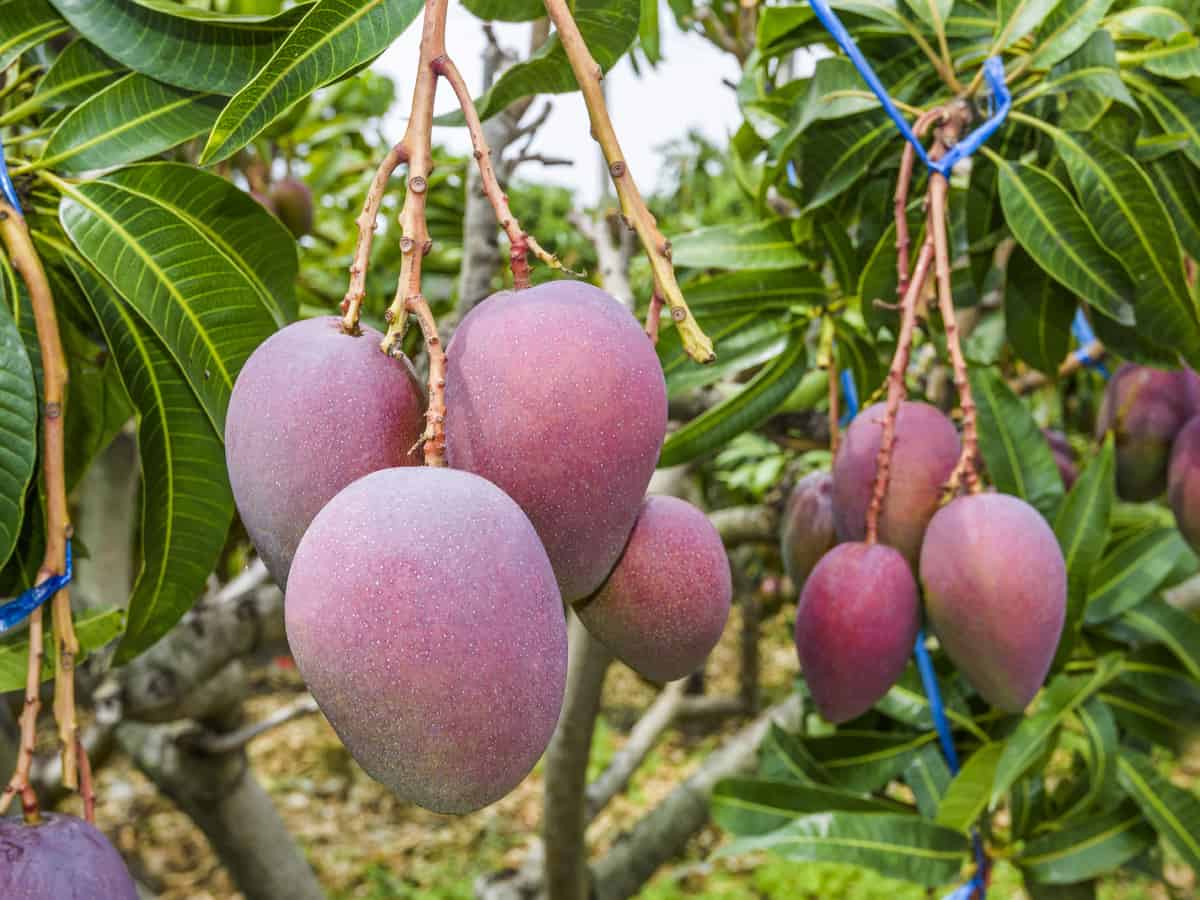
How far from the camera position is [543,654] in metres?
0.39

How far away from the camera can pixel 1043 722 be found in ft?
3.43

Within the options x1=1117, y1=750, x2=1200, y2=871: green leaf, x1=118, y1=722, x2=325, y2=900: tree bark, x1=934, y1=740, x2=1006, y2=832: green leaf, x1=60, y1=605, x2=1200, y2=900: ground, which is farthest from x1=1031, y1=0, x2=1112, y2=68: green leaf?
x1=60, y1=605, x2=1200, y2=900: ground

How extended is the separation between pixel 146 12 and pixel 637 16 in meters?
0.29

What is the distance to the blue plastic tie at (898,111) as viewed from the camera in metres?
Result: 0.64

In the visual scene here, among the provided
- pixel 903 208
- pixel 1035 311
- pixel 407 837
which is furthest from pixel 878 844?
pixel 407 837

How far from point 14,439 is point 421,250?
292mm

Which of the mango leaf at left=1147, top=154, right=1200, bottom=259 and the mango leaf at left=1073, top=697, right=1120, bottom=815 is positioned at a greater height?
the mango leaf at left=1147, top=154, right=1200, bottom=259

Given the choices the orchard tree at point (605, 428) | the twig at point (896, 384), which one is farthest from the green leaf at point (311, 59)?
the twig at point (896, 384)

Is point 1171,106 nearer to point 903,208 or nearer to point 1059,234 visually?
point 1059,234

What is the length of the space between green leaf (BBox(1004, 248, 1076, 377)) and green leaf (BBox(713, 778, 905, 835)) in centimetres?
52

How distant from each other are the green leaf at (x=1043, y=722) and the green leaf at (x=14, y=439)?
856 mm

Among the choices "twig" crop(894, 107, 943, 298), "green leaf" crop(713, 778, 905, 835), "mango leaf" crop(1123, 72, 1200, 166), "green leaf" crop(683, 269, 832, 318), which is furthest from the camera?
"green leaf" crop(713, 778, 905, 835)

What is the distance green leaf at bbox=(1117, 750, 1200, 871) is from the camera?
1.12 metres

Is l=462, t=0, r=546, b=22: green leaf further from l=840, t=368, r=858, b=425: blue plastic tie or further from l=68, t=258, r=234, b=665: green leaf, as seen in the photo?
l=840, t=368, r=858, b=425: blue plastic tie
